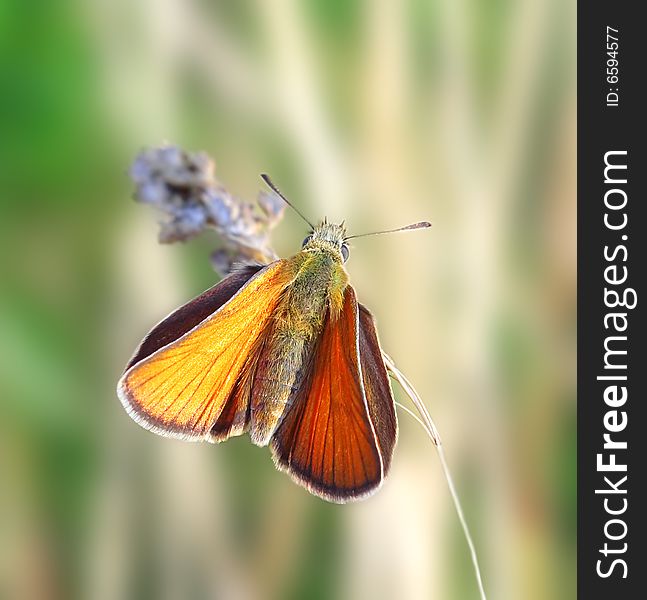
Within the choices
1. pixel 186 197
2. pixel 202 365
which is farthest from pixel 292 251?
pixel 202 365

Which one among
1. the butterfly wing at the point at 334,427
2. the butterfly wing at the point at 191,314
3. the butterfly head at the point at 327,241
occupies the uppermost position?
the butterfly head at the point at 327,241

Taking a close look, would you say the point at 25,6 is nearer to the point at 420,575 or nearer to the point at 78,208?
the point at 78,208

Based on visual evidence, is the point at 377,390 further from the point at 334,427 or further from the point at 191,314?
the point at 191,314

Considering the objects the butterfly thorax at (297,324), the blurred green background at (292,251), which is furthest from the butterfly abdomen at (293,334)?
the blurred green background at (292,251)

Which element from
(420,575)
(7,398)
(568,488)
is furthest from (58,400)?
(568,488)

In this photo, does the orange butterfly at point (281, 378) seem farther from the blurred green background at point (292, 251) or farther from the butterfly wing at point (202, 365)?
the blurred green background at point (292, 251)

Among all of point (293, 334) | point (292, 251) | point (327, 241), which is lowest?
point (293, 334)

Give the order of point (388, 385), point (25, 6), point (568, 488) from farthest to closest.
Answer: point (568, 488) → point (25, 6) → point (388, 385)
